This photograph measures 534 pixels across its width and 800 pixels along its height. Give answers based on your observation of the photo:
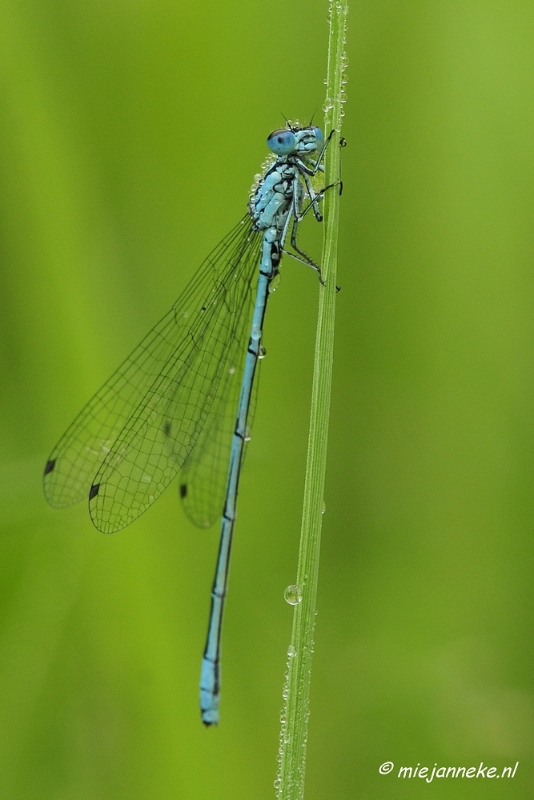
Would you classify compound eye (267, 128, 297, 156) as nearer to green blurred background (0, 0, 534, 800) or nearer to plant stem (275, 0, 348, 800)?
green blurred background (0, 0, 534, 800)

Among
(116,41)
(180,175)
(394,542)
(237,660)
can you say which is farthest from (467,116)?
(237,660)

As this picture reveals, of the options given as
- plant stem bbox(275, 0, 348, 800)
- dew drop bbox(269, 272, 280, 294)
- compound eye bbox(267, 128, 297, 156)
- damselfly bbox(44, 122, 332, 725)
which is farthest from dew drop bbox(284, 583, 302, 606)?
compound eye bbox(267, 128, 297, 156)

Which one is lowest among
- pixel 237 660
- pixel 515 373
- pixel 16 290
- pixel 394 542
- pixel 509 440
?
pixel 237 660

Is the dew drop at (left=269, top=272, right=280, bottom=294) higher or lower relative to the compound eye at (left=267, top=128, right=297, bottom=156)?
lower

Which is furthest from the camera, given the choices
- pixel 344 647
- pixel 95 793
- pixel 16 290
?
pixel 16 290

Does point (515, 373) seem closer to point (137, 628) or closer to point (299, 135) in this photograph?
point (299, 135)

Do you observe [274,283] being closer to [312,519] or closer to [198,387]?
[198,387]
